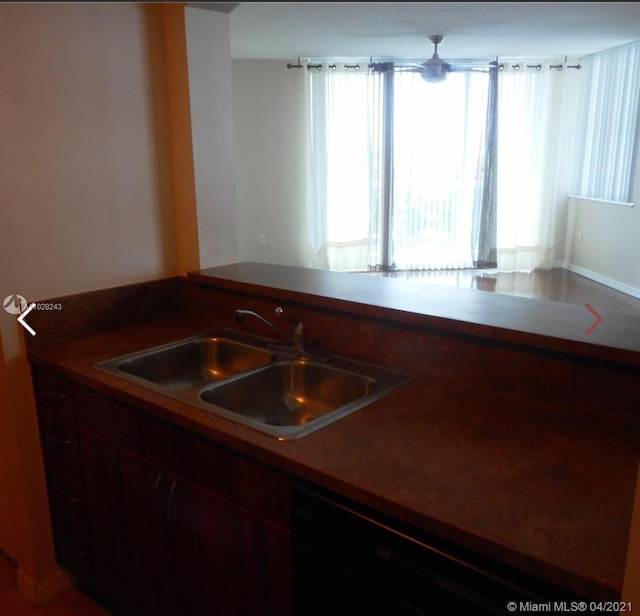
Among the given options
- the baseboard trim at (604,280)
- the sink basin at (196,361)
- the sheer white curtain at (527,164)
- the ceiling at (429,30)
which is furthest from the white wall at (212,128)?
the sheer white curtain at (527,164)

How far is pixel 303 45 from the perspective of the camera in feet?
19.1

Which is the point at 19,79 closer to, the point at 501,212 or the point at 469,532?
the point at 469,532

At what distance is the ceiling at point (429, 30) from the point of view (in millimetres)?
4211

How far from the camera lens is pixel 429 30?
5.19m

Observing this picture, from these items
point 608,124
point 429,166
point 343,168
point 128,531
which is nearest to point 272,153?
point 343,168

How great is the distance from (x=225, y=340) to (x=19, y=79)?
107 centimetres

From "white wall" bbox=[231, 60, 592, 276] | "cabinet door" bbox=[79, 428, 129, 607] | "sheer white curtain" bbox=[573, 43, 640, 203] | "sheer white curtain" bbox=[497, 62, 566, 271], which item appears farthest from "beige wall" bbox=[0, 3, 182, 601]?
"sheer white curtain" bbox=[497, 62, 566, 271]

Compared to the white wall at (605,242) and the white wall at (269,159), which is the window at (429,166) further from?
the white wall at (605,242)

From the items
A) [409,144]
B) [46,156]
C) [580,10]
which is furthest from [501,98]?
[46,156]

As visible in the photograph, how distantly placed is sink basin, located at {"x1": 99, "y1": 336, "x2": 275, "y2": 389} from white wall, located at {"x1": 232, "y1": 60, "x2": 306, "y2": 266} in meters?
4.72

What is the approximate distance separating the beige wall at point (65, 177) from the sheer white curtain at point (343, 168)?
4849 millimetres

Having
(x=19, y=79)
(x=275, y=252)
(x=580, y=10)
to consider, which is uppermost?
(x=580, y=10)

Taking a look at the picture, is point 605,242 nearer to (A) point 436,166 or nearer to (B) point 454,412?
(A) point 436,166

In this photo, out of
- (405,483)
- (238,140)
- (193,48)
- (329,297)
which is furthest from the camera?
(238,140)
